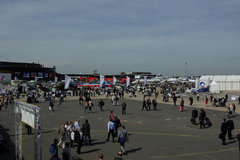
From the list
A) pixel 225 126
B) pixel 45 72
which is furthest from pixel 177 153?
pixel 45 72

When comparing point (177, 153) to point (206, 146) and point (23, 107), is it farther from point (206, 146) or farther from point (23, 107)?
point (23, 107)

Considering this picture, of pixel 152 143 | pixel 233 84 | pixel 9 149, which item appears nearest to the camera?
pixel 9 149

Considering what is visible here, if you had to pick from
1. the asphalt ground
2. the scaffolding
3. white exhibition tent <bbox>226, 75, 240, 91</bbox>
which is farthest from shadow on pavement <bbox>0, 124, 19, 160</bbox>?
white exhibition tent <bbox>226, 75, 240, 91</bbox>

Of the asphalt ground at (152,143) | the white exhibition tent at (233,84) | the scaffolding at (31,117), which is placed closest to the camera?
the scaffolding at (31,117)

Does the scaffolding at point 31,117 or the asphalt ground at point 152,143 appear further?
the asphalt ground at point 152,143

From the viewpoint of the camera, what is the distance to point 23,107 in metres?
8.12

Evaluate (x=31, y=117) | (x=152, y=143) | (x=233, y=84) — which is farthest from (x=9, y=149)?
(x=233, y=84)

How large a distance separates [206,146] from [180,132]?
9.95ft

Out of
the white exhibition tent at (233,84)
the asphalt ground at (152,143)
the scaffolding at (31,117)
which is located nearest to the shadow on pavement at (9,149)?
the asphalt ground at (152,143)

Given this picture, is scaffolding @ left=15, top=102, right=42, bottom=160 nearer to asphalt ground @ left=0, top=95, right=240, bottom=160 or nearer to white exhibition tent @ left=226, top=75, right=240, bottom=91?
asphalt ground @ left=0, top=95, right=240, bottom=160

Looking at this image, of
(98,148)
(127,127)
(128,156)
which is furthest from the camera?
(127,127)

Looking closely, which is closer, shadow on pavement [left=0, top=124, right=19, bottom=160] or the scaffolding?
the scaffolding

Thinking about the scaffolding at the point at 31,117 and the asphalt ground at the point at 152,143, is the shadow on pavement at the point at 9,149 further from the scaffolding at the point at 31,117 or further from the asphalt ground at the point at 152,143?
the scaffolding at the point at 31,117

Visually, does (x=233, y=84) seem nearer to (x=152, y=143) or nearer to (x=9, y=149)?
(x=152, y=143)
